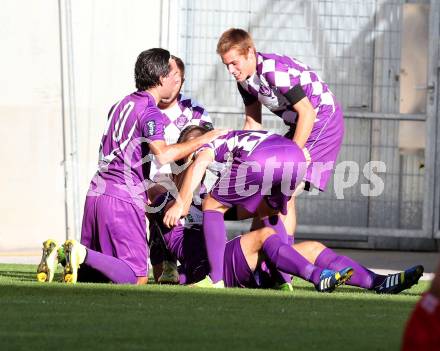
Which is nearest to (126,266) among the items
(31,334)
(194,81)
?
(31,334)

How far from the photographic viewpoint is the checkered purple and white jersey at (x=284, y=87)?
729cm

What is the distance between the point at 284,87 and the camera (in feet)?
23.9

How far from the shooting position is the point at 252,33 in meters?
11.4

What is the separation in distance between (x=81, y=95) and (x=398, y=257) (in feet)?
10.5

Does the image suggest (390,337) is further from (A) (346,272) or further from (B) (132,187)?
(B) (132,187)

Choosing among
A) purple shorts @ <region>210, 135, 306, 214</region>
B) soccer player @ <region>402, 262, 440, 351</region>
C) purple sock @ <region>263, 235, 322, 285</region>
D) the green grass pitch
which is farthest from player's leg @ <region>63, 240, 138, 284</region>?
soccer player @ <region>402, 262, 440, 351</region>

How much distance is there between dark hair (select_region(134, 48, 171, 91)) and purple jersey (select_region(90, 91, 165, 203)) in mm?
75

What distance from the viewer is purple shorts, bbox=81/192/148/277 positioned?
6922 millimetres

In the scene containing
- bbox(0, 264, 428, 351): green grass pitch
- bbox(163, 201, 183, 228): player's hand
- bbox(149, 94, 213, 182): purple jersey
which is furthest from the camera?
bbox(149, 94, 213, 182): purple jersey

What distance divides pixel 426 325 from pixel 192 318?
6.33 feet

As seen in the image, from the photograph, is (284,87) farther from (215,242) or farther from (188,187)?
(215,242)

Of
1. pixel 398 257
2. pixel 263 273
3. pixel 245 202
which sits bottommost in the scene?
pixel 398 257

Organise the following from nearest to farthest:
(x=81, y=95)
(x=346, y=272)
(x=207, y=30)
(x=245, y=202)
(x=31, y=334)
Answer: (x=31, y=334) < (x=346, y=272) < (x=245, y=202) < (x=81, y=95) < (x=207, y=30)

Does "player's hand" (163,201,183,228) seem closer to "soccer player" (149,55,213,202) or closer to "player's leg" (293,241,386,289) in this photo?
"player's leg" (293,241,386,289)
